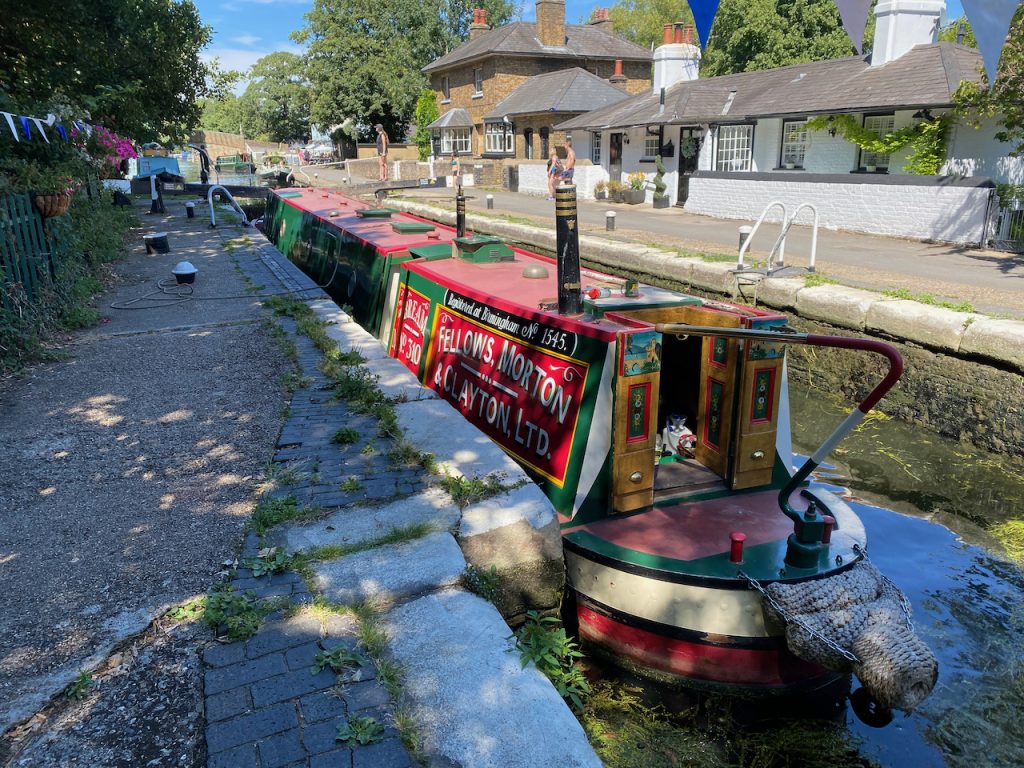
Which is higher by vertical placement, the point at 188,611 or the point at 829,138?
the point at 829,138

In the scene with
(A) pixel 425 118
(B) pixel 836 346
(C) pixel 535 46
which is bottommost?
(B) pixel 836 346

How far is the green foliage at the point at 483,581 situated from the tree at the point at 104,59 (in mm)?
7484

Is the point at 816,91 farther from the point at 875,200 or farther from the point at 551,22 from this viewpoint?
the point at 551,22

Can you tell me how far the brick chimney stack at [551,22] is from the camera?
3622 centimetres

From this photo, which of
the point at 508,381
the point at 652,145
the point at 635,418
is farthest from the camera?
the point at 652,145

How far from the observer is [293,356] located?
20.8 feet

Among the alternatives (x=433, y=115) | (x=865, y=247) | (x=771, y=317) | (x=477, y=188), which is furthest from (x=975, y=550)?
(x=433, y=115)

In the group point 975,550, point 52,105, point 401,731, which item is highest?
point 52,105

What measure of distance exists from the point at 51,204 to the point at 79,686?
686 centimetres

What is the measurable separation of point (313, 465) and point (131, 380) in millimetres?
2598

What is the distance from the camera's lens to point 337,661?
262 cm

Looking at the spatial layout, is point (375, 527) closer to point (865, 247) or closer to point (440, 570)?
point (440, 570)

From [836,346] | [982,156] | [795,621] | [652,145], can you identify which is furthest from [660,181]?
[795,621]

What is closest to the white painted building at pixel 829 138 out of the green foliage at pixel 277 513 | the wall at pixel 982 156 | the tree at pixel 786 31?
the wall at pixel 982 156
